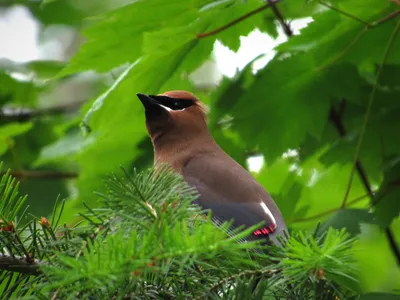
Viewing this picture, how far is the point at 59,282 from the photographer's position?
60.6 inches

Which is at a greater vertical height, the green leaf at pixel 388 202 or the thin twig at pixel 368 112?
the thin twig at pixel 368 112

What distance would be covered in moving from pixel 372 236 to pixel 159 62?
195 cm

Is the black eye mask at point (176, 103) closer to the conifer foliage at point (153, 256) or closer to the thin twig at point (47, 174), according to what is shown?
the thin twig at point (47, 174)

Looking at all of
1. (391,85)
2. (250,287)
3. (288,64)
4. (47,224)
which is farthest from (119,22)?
(250,287)

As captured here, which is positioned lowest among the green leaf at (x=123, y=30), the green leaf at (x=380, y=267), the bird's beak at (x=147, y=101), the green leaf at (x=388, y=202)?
the green leaf at (x=380, y=267)

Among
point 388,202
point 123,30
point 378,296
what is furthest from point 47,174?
point 378,296

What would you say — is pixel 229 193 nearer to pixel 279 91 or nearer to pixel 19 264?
pixel 279 91

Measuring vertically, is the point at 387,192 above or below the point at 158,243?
below

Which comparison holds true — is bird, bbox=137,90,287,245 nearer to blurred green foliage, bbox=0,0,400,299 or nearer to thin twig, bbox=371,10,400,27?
blurred green foliage, bbox=0,0,400,299

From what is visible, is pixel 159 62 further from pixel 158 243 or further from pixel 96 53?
pixel 158 243

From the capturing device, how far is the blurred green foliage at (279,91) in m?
2.97

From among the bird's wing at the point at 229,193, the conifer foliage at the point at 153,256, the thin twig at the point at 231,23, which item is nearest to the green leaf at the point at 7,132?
the bird's wing at the point at 229,193

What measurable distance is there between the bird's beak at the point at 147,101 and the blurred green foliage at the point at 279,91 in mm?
29

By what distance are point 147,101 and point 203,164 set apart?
354 mm
